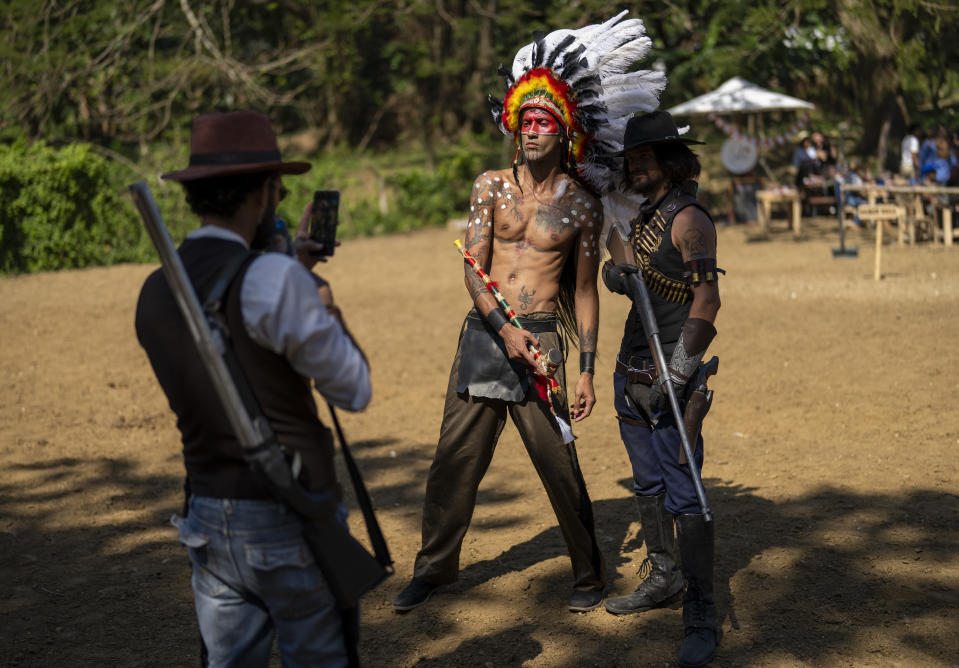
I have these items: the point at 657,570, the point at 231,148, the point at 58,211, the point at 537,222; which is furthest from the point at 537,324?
the point at 58,211

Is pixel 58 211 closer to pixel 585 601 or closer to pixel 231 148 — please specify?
pixel 585 601

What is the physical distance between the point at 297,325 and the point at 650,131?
2.15m

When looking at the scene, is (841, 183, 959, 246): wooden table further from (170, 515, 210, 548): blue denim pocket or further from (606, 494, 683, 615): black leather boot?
(170, 515, 210, 548): blue denim pocket

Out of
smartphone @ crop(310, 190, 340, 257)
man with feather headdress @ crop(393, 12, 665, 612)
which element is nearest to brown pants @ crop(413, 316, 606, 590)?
man with feather headdress @ crop(393, 12, 665, 612)

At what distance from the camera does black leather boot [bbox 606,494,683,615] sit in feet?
14.2

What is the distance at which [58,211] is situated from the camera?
1576cm

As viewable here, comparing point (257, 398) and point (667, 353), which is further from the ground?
point (257, 398)

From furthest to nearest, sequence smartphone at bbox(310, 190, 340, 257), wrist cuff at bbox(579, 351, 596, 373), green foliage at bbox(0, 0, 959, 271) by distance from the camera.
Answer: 1. green foliage at bbox(0, 0, 959, 271)
2. wrist cuff at bbox(579, 351, 596, 373)
3. smartphone at bbox(310, 190, 340, 257)

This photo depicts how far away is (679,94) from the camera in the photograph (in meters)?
25.9

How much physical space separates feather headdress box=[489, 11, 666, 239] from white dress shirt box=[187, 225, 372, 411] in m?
2.27

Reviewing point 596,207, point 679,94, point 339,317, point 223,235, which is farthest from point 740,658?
point 679,94

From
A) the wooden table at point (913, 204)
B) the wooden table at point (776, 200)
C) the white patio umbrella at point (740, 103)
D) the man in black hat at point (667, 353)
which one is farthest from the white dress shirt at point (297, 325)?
the white patio umbrella at point (740, 103)

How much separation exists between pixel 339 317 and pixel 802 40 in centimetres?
2620

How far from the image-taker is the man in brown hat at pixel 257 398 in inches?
93.8
